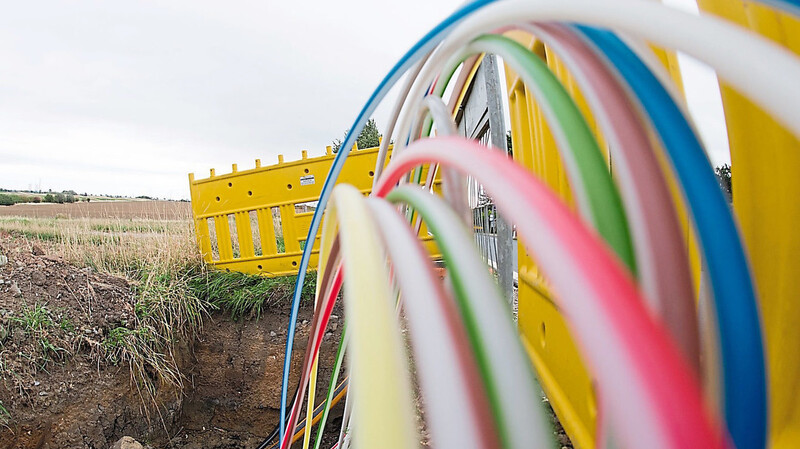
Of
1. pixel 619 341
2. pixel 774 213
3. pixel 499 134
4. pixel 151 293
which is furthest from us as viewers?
pixel 151 293

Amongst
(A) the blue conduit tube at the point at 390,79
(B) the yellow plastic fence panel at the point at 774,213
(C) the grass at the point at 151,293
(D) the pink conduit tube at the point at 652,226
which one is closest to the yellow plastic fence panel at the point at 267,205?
(C) the grass at the point at 151,293

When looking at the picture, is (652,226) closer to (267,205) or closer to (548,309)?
(548,309)

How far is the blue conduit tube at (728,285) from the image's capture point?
264mm

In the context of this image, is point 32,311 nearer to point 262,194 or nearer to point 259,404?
point 259,404

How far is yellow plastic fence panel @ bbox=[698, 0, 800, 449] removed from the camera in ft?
1.31

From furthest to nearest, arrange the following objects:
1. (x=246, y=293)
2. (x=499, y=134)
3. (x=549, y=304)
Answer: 1. (x=246, y=293)
2. (x=499, y=134)
3. (x=549, y=304)

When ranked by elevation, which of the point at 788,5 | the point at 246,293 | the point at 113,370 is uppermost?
the point at 788,5

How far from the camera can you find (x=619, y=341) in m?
0.18

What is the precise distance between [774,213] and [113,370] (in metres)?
2.14

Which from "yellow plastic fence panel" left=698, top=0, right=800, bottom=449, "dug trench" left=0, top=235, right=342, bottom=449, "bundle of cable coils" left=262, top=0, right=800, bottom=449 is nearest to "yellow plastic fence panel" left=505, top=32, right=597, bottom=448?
"yellow plastic fence panel" left=698, top=0, right=800, bottom=449

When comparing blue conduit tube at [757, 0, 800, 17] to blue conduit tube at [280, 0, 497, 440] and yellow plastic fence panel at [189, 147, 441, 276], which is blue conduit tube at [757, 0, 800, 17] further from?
yellow plastic fence panel at [189, 147, 441, 276]

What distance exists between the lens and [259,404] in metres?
2.17

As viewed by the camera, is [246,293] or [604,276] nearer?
[604,276]

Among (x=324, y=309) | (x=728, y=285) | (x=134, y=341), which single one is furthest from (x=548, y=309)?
(x=134, y=341)
